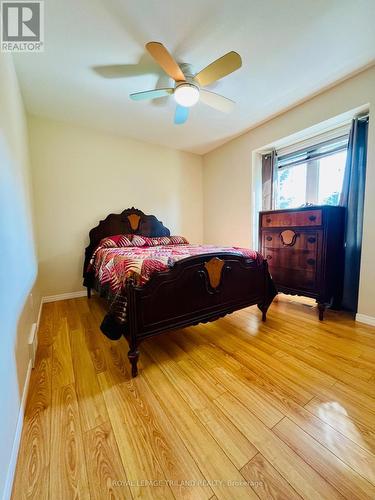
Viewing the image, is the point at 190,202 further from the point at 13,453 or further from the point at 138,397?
the point at 13,453

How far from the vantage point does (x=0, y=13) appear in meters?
1.41

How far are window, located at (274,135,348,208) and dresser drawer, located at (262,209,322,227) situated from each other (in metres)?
0.61

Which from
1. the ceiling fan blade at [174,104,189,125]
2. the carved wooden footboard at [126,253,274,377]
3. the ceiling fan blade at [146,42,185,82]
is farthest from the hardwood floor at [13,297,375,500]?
the ceiling fan blade at [174,104,189,125]

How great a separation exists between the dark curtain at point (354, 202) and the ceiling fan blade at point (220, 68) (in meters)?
1.53

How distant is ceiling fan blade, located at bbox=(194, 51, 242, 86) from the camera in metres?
1.51

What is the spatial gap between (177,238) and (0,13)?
2.72m

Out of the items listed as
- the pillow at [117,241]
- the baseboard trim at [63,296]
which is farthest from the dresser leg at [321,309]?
the baseboard trim at [63,296]

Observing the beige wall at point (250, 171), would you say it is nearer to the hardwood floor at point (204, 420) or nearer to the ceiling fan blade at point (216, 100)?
the hardwood floor at point (204, 420)

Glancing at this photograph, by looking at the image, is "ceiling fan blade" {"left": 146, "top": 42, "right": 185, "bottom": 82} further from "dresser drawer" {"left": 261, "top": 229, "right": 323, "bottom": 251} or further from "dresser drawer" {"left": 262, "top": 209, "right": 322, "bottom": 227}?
"dresser drawer" {"left": 261, "top": 229, "right": 323, "bottom": 251}

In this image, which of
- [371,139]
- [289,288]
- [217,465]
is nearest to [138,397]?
[217,465]

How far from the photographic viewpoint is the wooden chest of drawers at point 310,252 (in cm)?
211

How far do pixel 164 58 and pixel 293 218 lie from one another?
6.29 feet

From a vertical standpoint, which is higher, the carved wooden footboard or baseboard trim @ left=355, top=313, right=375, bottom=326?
the carved wooden footboard

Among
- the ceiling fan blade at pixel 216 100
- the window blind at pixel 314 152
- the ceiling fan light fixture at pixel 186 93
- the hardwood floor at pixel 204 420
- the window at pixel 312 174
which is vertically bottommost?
the hardwood floor at pixel 204 420
